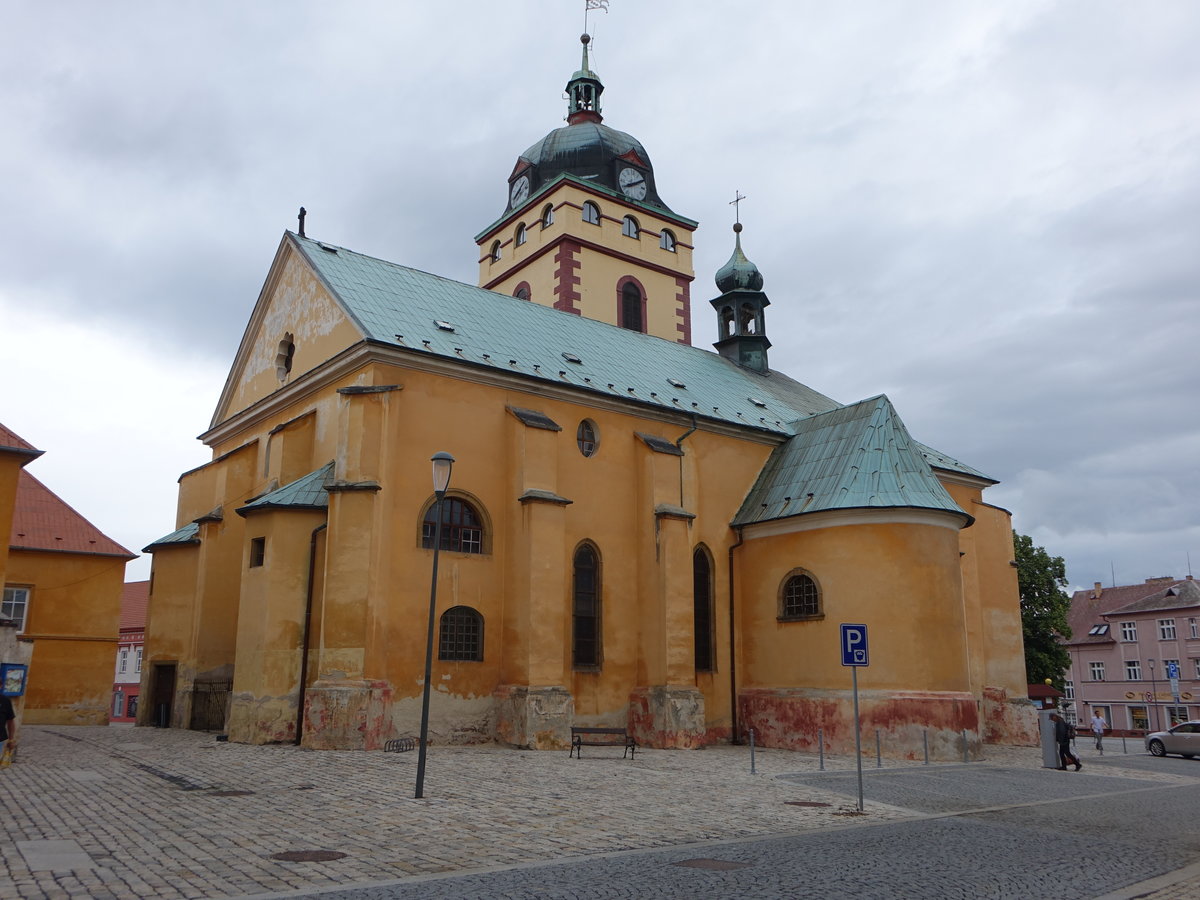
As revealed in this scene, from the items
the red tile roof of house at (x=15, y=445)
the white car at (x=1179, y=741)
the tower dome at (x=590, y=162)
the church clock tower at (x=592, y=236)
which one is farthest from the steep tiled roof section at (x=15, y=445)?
the white car at (x=1179, y=741)

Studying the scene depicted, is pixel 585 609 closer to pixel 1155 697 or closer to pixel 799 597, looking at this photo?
pixel 799 597

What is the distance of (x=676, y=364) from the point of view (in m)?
32.0

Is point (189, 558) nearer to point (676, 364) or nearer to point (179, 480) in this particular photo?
point (179, 480)

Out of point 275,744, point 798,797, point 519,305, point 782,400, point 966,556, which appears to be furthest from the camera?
point 782,400

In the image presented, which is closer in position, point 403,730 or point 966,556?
point 403,730

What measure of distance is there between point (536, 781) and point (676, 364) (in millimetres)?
18756

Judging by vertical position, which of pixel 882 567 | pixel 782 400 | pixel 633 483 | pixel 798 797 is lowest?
pixel 798 797

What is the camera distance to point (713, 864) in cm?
912

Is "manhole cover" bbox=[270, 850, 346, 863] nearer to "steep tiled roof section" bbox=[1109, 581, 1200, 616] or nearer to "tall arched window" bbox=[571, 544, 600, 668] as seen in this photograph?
"tall arched window" bbox=[571, 544, 600, 668]

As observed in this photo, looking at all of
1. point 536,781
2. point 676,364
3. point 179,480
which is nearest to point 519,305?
point 676,364

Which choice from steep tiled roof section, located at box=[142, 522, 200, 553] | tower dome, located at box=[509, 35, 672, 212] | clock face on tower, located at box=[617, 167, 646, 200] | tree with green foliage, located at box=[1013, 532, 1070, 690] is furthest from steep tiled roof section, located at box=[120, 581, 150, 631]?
tree with green foliage, located at box=[1013, 532, 1070, 690]

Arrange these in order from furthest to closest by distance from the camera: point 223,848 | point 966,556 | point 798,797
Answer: point 966,556 → point 798,797 → point 223,848

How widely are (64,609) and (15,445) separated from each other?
51.0 feet

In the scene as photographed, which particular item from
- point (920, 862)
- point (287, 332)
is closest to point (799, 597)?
point (287, 332)
